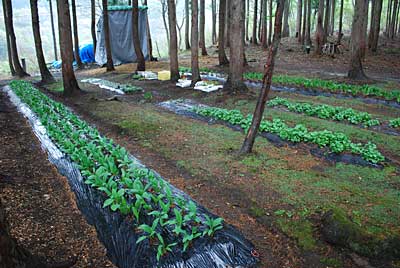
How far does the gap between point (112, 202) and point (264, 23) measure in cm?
2444

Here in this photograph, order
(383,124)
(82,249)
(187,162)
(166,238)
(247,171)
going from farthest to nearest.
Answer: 1. (383,124)
2. (187,162)
3. (247,171)
4. (82,249)
5. (166,238)

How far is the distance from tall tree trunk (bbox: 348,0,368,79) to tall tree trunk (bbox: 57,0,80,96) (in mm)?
10869

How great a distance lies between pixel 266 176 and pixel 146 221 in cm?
268

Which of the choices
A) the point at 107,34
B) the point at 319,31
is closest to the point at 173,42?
the point at 107,34

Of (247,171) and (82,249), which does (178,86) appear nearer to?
(247,171)

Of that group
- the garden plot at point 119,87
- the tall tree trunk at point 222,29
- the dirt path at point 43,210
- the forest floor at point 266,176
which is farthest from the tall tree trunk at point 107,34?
the dirt path at point 43,210

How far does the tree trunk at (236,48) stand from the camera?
10070mm

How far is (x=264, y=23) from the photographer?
Answer: 2567cm

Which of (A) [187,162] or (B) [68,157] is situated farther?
(A) [187,162]

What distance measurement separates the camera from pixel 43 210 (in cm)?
473

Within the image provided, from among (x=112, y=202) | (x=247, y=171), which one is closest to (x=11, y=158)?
(x=112, y=202)

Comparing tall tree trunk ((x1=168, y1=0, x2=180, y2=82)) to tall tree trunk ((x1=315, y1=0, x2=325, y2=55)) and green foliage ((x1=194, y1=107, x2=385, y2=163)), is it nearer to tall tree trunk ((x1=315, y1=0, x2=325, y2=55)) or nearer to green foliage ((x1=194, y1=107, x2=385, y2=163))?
green foliage ((x1=194, y1=107, x2=385, y2=163))

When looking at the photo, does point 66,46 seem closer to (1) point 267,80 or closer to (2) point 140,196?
(1) point 267,80

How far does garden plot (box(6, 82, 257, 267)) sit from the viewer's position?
10.5 ft
